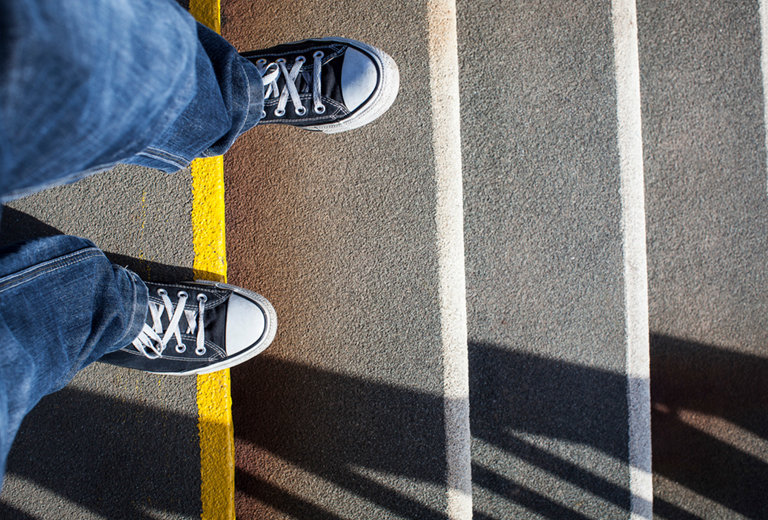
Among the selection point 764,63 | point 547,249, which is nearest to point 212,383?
point 547,249

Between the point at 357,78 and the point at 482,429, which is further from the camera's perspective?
the point at 482,429

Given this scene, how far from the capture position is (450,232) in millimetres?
2072

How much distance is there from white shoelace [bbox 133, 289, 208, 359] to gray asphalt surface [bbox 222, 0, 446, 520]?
0.28m

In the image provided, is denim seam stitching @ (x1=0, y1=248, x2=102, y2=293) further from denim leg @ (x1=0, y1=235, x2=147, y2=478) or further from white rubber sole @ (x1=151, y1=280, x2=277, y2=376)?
white rubber sole @ (x1=151, y1=280, x2=277, y2=376)

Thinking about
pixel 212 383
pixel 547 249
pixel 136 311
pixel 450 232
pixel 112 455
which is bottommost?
pixel 112 455

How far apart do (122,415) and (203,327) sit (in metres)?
0.57

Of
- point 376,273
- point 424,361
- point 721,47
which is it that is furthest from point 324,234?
point 721,47

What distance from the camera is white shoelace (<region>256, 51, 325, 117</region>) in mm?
1983

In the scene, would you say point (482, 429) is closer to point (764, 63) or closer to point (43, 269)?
point (43, 269)

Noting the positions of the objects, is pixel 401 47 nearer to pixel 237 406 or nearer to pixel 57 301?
pixel 57 301

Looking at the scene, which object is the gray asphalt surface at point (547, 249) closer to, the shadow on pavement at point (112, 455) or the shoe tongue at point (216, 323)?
the shoe tongue at point (216, 323)

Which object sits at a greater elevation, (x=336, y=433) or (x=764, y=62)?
(x=764, y=62)

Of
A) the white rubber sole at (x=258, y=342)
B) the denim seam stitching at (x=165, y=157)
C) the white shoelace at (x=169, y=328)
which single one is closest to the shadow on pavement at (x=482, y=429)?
the white rubber sole at (x=258, y=342)

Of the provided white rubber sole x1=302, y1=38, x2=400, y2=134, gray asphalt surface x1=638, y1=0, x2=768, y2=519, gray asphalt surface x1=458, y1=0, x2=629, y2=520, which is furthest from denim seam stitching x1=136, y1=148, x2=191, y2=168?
gray asphalt surface x1=638, y1=0, x2=768, y2=519
